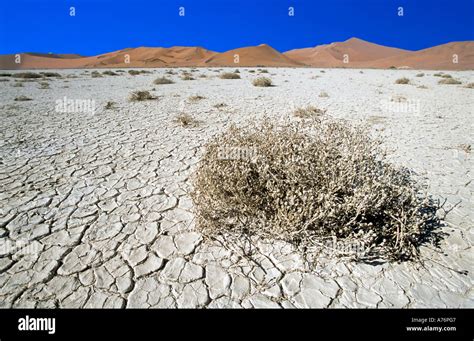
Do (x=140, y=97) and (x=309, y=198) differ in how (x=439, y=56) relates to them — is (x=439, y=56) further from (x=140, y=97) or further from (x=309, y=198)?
(x=309, y=198)

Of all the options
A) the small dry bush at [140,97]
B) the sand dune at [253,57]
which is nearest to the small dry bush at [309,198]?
the small dry bush at [140,97]

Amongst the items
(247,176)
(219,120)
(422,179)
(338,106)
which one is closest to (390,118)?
(338,106)

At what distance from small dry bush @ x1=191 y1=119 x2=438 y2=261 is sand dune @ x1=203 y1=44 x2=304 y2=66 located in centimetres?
4726

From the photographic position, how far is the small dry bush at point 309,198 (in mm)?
2012

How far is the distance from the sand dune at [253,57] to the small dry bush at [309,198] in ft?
155

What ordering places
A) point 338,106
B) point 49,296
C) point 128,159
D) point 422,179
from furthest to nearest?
point 338,106, point 128,159, point 422,179, point 49,296

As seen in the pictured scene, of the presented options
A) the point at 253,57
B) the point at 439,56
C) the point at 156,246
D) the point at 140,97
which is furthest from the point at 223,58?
the point at 156,246

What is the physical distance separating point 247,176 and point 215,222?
1.67 ft

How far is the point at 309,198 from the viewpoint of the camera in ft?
6.36

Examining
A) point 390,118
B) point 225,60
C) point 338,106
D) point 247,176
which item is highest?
point 225,60

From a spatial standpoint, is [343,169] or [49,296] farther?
[343,169]

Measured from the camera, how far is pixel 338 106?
7.66m
